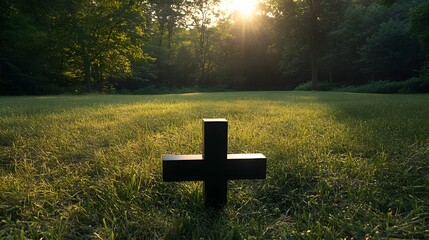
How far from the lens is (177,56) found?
4466cm

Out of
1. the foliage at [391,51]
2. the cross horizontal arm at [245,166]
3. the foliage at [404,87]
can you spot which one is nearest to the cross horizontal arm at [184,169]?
the cross horizontal arm at [245,166]

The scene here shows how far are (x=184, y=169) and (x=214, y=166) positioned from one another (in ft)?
0.59

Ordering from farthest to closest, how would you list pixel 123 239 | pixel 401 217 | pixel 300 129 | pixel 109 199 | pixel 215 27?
pixel 215 27 → pixel 300 129 → pixel 109 199 → pixel 401 217 → pixel 123 239

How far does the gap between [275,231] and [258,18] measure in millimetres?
41958

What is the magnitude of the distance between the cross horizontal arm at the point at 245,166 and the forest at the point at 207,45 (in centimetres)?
821

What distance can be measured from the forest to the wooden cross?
27.1ft

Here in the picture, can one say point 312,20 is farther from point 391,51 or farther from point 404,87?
point 391,51

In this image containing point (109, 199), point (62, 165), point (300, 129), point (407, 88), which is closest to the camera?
point (109, 199)

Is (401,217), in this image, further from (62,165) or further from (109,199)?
(62,165)

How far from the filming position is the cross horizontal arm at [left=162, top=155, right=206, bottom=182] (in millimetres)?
1700

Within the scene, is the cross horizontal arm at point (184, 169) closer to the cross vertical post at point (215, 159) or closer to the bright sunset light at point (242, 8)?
the cross vertical post at point (215, 159)

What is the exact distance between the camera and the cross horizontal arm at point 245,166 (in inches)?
69.1

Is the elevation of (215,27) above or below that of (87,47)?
above

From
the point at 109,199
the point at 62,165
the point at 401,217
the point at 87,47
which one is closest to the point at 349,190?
the point at 401,217
